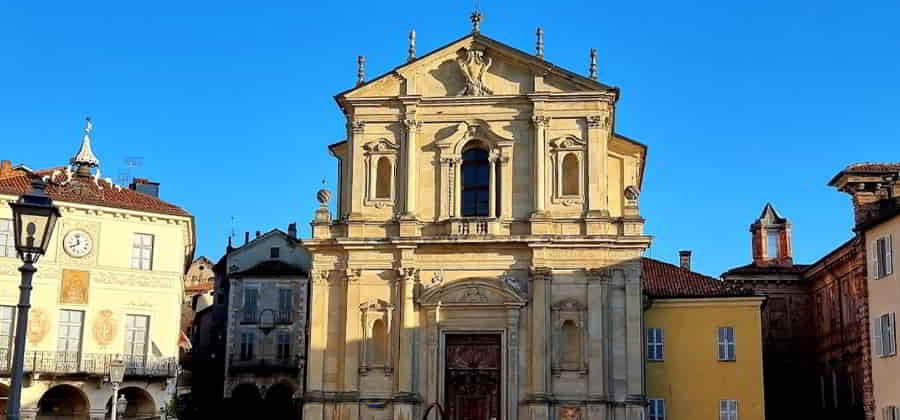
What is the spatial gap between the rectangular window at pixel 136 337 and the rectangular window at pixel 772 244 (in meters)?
28.4

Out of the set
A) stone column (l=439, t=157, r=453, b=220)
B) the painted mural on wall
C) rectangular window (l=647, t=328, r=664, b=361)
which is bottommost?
rectangular window (l=647, t=328, r=664, b=361)

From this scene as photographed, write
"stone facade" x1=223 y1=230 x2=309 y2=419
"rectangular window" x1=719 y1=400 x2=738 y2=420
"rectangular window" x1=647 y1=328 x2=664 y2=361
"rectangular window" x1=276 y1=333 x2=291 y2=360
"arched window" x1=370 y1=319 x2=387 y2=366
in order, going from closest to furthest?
"arched window" x1=370 y1=319 x2=387 y2=366
"rectangular window" x1=719 y1=400 x2=738 y2=420
"rectangular window" x1=647 y1=328 x2=664 y2=361
"stone facade" x1=223 y1=230 x2=309 y2=419
"rectangular window" x1=276 y1=333 x2=291 y2=360

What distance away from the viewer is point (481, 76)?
34.3m

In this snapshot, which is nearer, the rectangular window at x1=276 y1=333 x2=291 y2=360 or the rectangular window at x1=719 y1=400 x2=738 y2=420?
the rectangular window at x1=719 y1=400 x2=738 y2=420

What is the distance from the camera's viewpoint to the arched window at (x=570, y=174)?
33.6 meters

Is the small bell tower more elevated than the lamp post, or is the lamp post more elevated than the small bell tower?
the small bell tower

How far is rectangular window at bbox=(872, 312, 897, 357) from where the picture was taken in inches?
1158

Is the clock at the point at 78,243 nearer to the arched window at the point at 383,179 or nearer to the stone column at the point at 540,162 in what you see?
the arched window at the point at 383,179

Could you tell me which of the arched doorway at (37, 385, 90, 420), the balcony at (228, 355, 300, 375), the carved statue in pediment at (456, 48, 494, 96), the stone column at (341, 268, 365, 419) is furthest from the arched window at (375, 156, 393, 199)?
the balcony at (228, 355, 300, 375)

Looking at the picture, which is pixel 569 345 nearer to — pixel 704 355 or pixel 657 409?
pixel 657 409

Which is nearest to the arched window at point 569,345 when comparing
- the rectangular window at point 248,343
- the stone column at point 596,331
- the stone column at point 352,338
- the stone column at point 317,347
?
the stone column at point 596,331

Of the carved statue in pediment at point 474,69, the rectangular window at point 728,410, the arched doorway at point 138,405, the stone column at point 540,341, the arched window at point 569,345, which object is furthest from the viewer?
the arched doorway at point 138,405

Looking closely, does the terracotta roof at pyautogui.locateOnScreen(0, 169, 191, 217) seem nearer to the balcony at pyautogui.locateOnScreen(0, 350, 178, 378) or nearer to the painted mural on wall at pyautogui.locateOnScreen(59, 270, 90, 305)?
the painted mural on wall at pyautogui.locateOnScreen(59, 270, 90, 305)

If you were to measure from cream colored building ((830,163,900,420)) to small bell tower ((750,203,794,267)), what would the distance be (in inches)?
662
